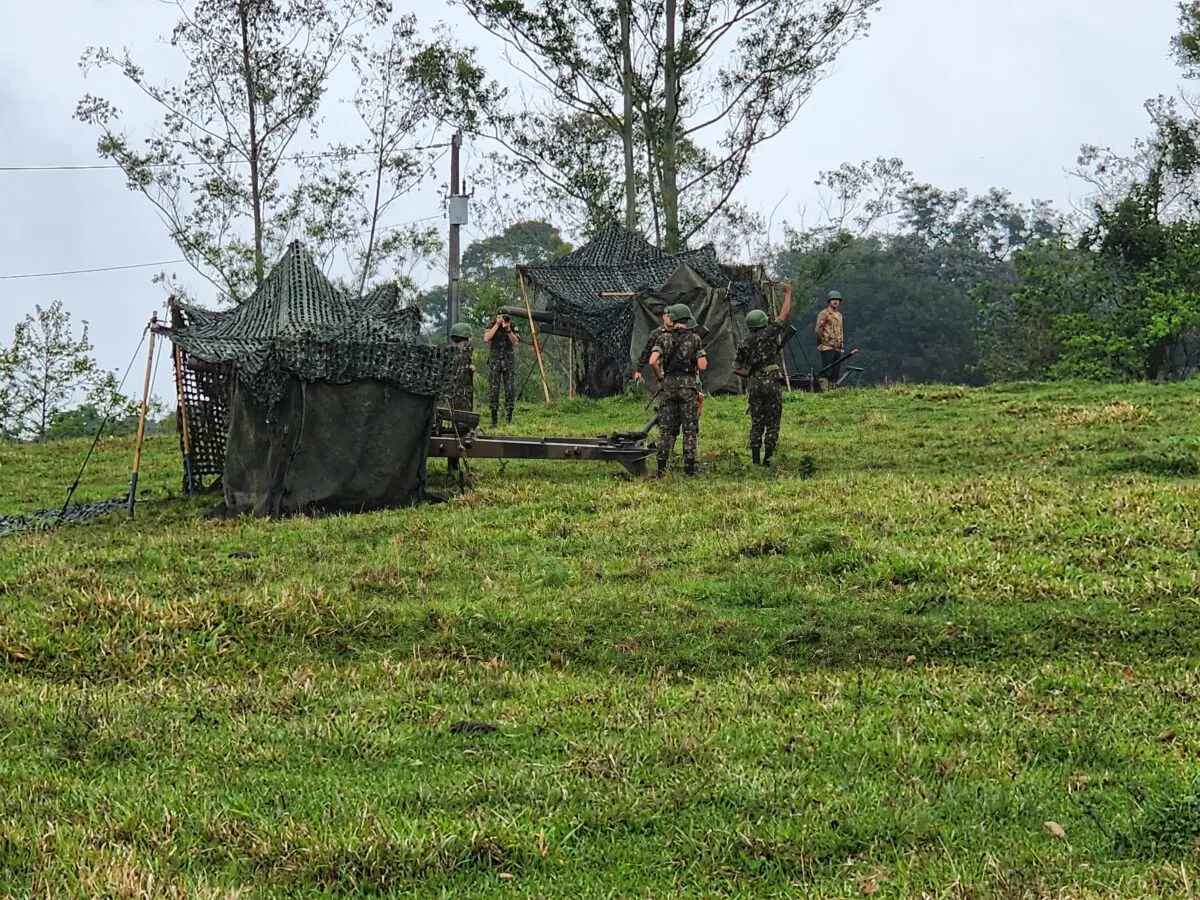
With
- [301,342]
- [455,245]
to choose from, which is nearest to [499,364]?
[455,245]

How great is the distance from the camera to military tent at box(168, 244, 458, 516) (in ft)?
42.5

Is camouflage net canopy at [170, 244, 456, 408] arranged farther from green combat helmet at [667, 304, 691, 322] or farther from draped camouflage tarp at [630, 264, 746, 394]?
draped camouflage tarp at [630, 264, 746, 394]

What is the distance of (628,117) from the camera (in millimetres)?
33625

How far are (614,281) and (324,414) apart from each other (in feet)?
48.4

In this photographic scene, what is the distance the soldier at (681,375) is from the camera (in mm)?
14469

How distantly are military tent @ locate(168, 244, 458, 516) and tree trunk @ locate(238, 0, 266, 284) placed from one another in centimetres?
1924

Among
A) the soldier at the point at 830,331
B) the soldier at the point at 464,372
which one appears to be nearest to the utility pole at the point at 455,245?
the soldier at the point at 464,372

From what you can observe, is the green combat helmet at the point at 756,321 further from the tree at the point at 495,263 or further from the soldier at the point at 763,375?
the tree at the point at 495,263

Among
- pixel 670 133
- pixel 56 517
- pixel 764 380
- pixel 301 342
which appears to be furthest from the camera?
pixel 670 133

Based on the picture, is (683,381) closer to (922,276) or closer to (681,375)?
(681,375)

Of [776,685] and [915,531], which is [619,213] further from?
[776,685]

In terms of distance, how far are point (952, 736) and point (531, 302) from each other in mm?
22609

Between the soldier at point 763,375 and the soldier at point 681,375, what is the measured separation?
0.64 m

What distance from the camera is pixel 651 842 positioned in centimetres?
464
